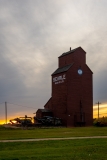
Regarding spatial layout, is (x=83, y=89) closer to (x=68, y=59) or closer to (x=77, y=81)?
(x=77, y=81)

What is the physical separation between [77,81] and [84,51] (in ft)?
21.7

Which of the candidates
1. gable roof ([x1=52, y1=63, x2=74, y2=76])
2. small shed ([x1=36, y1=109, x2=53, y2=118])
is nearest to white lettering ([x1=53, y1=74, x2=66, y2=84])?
gable roof ([x1=52, y1=63, x2=74, y2=76])

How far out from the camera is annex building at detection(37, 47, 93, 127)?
58.9 m

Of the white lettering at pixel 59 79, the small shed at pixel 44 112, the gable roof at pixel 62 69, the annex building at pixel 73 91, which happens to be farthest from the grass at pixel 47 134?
the small shed at pixel 44 112

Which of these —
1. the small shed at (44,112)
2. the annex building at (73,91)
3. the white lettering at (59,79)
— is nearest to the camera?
the annex building at (73,91)

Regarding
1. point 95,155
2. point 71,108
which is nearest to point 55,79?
point 71,108

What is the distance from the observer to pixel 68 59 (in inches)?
2466

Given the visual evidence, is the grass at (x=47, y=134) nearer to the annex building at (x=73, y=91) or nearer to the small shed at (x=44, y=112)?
the annex building at (x=73, y=91)

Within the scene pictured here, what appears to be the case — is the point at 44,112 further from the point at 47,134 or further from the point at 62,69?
the point at 47,134

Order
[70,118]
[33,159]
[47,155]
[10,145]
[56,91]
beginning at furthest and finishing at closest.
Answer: [56,91] → [70,118] → [10,145] → [47,155] → [33,159]

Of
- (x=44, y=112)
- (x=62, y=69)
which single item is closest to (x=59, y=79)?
(x=62, y=69)

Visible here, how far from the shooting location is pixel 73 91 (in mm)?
59438

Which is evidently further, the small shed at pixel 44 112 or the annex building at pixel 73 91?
the small shed at pixel 44 112

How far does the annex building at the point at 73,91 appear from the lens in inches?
2319
